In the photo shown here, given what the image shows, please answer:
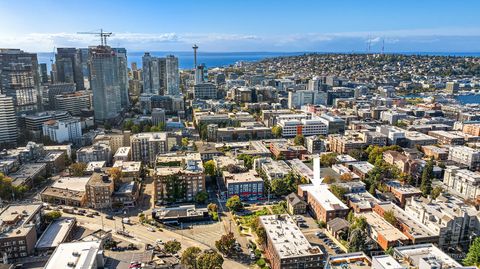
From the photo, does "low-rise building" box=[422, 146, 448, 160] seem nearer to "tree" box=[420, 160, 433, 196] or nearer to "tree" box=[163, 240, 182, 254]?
"tree" box=[420, 160, 433, 196]

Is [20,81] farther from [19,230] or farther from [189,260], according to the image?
[189,260]

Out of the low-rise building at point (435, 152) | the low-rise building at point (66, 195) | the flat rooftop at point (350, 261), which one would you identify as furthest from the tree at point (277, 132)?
the flat rooftop at point (350, 261)

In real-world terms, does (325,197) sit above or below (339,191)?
below

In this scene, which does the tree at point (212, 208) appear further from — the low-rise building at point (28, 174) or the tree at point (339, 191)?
the low-rise building at point (28, 174)

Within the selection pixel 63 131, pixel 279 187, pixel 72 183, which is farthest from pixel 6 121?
pixel 279 187

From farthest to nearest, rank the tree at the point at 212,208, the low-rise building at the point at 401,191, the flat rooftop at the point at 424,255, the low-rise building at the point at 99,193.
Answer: the low-rise building at the point at 401,191, the low-rise building at the point at 99,193, the tree at the point at 212,208, the flat rooftop at the point at 424,255

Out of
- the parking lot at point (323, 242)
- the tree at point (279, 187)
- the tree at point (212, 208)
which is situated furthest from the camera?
the tree at point (279, 187)
